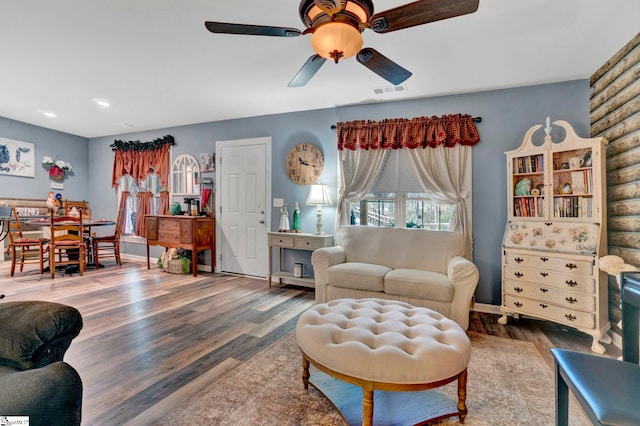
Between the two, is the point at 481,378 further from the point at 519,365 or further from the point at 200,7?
the point at 200,7

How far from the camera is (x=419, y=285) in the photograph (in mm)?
2799

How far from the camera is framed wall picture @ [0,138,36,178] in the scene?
5.33 metres

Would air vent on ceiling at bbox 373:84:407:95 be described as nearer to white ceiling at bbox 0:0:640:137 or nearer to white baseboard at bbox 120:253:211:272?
white ceiling at bbox 0:0:640:137

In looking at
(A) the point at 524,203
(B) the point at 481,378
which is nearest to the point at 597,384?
(B) the point at 481,378

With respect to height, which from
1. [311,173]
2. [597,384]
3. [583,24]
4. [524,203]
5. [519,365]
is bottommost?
[519,365]

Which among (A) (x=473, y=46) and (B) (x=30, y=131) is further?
(B) (x=30, y=131)

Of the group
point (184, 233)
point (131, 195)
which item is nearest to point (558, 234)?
point (184, 233)

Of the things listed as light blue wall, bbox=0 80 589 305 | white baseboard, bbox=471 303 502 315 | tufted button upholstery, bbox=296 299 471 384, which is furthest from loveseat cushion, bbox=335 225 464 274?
tufted button upholstery, bbox=296 299 471 384

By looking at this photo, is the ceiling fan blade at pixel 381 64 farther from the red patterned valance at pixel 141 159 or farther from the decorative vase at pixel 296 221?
the red patterned valance at pixel 141 159

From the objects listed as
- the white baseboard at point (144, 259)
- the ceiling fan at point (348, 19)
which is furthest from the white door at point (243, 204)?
the ceiling fan at point (348, 19)

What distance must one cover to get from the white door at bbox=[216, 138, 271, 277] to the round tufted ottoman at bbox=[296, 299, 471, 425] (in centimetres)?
306

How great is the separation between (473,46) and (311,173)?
2435mm

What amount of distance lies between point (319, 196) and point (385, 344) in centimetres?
267

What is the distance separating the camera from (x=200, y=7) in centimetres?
216
